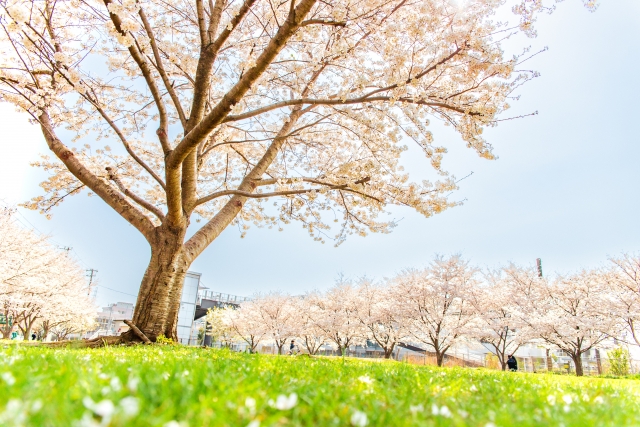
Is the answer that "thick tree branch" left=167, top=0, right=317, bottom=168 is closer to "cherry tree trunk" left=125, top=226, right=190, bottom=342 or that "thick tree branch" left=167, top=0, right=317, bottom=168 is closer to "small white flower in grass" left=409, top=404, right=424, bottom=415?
"cherry tree trunk" left=125, top=226, right=190, bottom=342

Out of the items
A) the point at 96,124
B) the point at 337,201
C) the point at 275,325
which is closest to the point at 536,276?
the point at 337,201

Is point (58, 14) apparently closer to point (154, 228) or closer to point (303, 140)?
point (154, 228)

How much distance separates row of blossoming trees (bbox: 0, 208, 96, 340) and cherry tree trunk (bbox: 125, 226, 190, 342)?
15.9m

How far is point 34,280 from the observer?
68.6ft

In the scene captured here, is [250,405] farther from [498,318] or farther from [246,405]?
[498,318]

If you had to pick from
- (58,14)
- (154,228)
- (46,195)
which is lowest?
(154,228)

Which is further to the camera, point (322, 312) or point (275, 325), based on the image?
point (275, 325)

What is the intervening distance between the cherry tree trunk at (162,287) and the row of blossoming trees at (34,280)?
625 inches

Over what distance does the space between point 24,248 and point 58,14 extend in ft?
63.0

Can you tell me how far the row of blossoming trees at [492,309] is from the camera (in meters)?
17.3

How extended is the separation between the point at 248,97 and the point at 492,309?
61.9ft

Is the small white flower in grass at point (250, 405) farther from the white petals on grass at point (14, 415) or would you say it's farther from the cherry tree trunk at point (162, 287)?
the cherry tree trunk at point (162, 287)

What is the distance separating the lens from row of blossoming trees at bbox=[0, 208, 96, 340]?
19.2 meters

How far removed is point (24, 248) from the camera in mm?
20750
